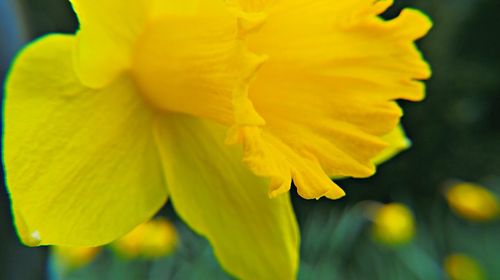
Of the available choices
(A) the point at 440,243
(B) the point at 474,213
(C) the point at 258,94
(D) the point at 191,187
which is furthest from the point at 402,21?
(A) the point at 440,243

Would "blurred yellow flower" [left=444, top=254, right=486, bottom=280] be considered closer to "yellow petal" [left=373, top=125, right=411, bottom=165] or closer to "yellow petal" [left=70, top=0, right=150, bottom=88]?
"yellow petal" [left=373, top=125, right=411, bottom=165]

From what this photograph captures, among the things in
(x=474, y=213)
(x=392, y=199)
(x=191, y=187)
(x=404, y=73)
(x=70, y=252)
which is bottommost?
(x=392, y=199)

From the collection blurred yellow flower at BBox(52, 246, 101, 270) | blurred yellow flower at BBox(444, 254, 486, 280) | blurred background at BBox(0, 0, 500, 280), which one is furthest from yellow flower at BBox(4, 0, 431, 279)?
blurred yellow flower at BBox(444, 254, 486, 280)

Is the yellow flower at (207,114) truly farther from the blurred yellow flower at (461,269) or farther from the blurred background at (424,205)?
the blurred yellow flower at (461,269)

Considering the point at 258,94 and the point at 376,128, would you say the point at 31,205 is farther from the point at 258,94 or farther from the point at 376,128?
the point at 376,128

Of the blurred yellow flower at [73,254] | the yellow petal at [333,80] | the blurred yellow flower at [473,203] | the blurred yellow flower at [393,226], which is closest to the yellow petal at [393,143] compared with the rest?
the yellow petal at [333,80]

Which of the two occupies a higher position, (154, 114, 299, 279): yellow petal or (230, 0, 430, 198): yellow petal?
(230, 0, 430, 198): yellow petal

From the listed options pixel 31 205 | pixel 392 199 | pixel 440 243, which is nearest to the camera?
pixel 31 205
